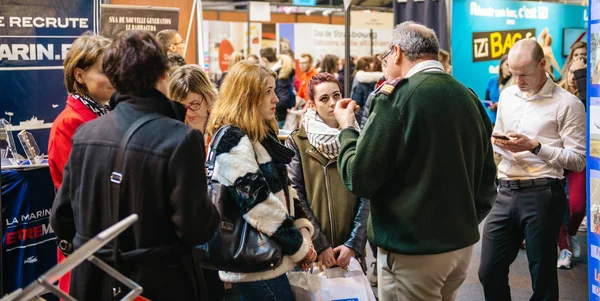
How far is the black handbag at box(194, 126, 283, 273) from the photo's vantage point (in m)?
2.73

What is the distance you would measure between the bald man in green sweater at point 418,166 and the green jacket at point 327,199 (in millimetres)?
548

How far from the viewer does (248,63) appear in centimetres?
305

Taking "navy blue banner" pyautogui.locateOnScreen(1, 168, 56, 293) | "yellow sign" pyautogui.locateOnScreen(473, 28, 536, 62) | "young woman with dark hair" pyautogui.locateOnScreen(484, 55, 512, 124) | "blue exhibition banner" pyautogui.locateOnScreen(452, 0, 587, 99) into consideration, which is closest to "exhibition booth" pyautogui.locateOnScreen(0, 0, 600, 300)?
"navy blue banner" pyautogui.locateOnScreen(1, 168, 56, 293)

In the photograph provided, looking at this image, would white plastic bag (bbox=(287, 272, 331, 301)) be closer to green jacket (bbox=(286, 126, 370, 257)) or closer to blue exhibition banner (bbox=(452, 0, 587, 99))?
green jacket (bbox=(286, 126, 370, 257))

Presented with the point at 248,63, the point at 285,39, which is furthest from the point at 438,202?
the point at 285,39

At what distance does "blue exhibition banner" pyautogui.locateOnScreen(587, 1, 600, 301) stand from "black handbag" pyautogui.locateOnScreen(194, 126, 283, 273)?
6.67 ft

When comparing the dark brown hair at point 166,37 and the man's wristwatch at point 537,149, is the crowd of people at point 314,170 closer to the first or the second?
the man's wristwatch at point 537,149

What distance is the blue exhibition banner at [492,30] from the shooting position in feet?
24.5

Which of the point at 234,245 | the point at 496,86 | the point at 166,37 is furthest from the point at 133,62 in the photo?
the point at 496,86

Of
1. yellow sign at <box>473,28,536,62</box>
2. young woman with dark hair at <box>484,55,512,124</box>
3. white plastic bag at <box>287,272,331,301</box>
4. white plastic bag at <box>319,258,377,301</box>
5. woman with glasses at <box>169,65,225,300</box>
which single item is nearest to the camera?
white plastic bag at <box>287,272,331,301</box>

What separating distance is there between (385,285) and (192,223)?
1.13m

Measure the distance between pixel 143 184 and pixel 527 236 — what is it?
2577mm

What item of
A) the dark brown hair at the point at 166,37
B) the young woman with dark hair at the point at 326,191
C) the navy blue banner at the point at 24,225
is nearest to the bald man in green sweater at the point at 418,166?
the young woman with dark hair at the point at 326,191

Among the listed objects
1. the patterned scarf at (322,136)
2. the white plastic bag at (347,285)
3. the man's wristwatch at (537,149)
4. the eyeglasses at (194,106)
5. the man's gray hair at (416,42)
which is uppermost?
the man's gray hair at (416,42)
